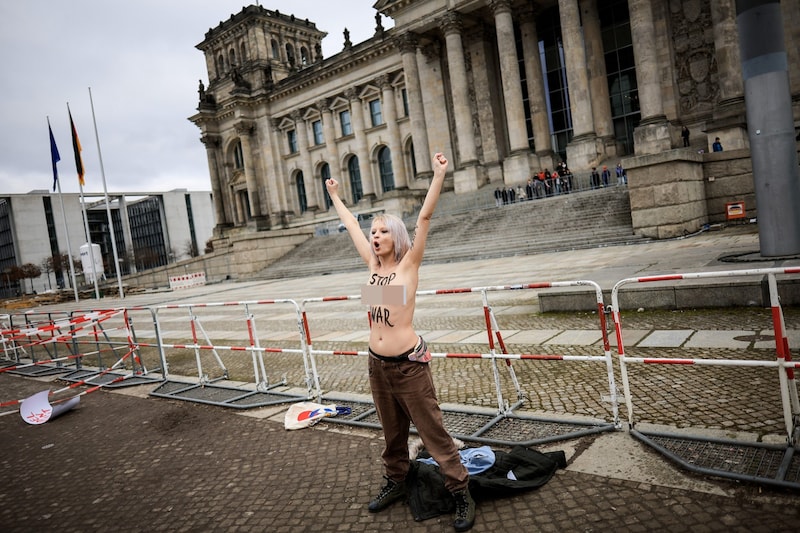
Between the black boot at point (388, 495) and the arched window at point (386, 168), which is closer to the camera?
the black boot at point (388, 495)

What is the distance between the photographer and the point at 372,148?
46312 mm

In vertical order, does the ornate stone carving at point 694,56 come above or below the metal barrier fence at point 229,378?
above

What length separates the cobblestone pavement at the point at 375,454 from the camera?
305 cm

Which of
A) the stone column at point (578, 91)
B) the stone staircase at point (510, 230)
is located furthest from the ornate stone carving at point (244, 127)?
the stone column at point (578, 91)

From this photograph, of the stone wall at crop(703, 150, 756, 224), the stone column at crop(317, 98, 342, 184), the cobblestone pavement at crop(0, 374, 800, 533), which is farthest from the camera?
the stone column at crop(317, 98, 342, 184)

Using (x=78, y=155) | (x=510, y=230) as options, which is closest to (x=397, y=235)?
(x=510, y=230)

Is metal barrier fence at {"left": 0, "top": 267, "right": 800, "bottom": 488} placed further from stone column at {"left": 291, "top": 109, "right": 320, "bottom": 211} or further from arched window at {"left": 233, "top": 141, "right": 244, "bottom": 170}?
arched window at {"left": 233, "top": 141, "right": 244, "bottom": 170}

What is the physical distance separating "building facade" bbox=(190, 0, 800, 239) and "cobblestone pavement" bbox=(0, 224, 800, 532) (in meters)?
13.3

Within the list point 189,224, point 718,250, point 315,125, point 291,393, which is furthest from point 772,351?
point 189,224

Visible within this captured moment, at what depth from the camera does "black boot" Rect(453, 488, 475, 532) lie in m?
2.97

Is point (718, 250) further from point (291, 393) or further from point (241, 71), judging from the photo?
point (241, 71)

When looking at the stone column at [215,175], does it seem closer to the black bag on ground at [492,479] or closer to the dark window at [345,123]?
the dark window at [345,123]

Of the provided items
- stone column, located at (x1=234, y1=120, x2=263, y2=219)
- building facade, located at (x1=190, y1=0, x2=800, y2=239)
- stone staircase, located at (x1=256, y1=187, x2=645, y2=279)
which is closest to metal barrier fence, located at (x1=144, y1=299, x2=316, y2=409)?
stone staircase, located at (x1=256, y1=187, x2=645, y2=279)

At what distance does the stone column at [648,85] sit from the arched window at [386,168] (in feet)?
78.3
